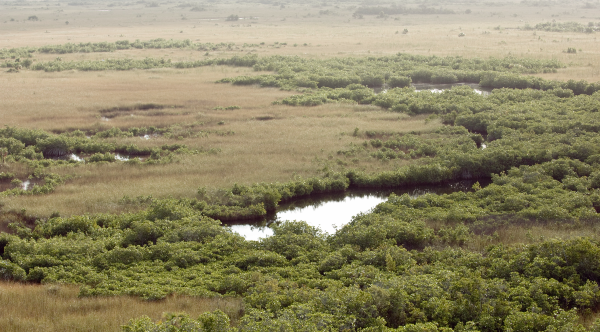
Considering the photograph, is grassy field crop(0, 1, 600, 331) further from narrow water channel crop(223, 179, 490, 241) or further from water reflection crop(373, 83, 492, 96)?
water reflection crop(373, 83, 492, 96)

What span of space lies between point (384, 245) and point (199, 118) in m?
17.3

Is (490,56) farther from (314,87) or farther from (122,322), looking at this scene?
(122,322)

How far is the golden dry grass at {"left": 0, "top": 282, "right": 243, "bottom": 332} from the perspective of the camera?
9.69 m

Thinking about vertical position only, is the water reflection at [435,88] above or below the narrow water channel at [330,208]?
above

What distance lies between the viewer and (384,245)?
43.3 feet

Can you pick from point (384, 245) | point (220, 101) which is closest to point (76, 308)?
point (384, 245)

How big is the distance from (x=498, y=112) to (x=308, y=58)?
72.3 ft

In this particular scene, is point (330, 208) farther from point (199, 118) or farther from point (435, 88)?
point (435, 88)

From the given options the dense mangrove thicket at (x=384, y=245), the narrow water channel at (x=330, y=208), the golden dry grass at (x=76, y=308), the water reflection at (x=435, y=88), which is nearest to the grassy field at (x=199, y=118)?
the golden dry grass at (x=76, y=308)

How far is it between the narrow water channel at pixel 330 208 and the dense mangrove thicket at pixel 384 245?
0.37 m

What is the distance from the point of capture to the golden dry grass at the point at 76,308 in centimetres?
969

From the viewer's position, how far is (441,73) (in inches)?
1494

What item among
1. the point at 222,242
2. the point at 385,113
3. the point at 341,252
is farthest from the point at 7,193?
the point at 385,113

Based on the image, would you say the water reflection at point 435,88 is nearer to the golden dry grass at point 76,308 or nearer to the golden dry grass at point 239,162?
the golden dry grass at point 239,162
